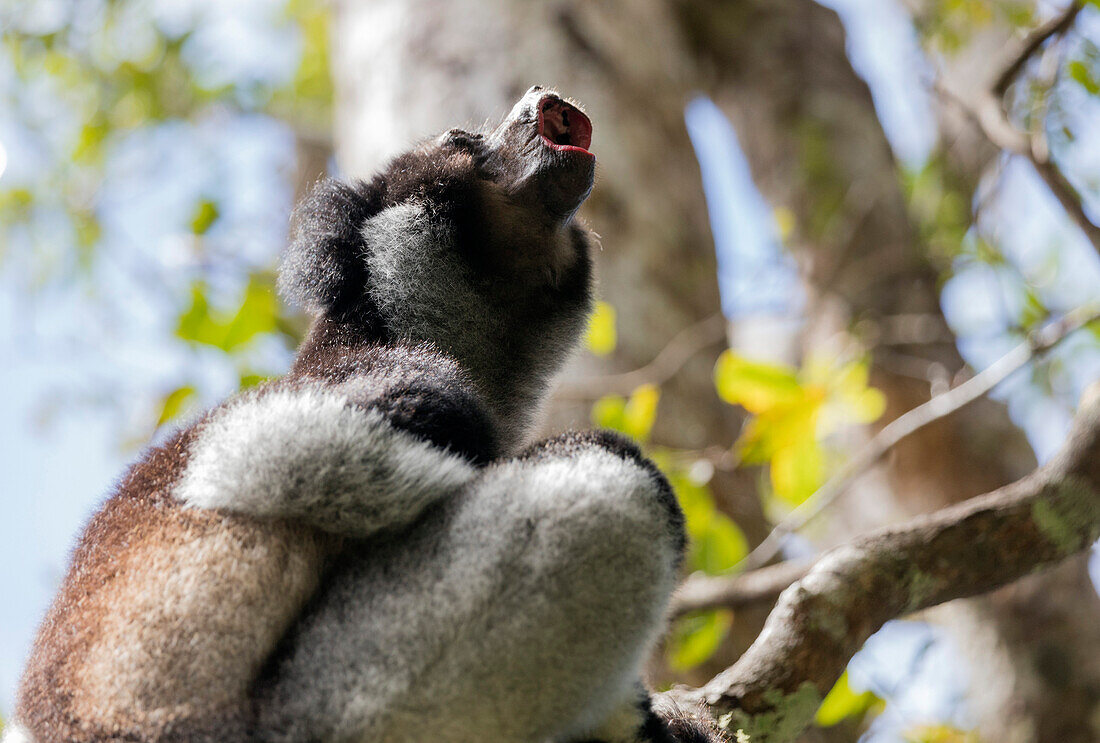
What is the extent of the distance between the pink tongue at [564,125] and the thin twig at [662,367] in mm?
1697

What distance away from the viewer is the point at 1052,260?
8.16 m

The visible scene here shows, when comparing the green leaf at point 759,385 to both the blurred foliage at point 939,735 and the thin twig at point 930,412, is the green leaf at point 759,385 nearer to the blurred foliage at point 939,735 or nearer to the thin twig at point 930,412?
the thin twig at point 930,412

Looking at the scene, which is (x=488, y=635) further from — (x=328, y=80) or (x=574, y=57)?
(x=328, y=80)

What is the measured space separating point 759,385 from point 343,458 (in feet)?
9.21

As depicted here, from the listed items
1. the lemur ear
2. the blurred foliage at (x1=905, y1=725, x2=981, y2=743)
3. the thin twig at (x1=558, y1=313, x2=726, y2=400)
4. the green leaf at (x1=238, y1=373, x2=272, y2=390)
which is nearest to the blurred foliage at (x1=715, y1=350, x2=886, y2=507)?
the thin twig at (x1=558, y1=313, x2=726, y2=400)

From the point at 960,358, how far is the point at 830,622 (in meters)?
4.68

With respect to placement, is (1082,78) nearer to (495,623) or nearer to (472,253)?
(472,253)

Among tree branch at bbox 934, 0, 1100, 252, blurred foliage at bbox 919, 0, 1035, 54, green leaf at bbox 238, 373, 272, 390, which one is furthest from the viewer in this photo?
blurred foliage at bbox 919, 0, 1035, 54

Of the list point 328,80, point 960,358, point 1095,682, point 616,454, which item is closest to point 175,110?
point 328,80

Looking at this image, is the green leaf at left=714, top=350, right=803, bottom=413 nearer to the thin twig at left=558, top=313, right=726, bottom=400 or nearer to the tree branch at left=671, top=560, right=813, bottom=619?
the thin twig at left=558, top=313, right=726, bottom=400

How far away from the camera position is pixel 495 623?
211cm

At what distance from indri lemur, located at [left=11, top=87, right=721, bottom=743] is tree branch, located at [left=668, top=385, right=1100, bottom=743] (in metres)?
0.30

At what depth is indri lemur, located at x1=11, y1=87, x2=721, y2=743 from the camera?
2102 mm

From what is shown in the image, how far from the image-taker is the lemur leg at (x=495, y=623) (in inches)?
82.4
